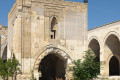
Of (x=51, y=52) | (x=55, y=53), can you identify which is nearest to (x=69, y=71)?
(x=55, y=53)

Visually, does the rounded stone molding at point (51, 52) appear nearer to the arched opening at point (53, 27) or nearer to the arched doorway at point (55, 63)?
the arched doorway at point (55, 63)

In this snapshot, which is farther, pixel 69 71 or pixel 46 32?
pixel 69 71

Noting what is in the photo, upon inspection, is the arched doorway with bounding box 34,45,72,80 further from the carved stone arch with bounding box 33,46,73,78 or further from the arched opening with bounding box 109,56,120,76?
the arched opening with bounding box 109,56,120,76

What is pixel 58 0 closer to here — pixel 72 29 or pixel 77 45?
pixel 72 29

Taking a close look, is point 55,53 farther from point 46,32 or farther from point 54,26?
point 54,26

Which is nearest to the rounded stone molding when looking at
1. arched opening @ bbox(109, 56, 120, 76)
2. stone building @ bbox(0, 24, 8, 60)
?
stone building @ bbox(0, 24, 8, 60)

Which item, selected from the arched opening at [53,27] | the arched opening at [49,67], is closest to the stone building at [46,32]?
the arched opening at [53,27]

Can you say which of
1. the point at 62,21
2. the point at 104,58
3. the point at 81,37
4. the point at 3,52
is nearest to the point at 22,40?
the point at 62,21

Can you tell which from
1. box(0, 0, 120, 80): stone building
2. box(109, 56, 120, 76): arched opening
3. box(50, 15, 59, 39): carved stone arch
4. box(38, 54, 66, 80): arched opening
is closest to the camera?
box(0, 0, 120, 80): stone building

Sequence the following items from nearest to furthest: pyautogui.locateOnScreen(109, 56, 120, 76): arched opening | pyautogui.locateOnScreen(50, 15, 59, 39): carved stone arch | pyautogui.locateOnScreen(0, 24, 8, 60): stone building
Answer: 1. pyautogui.locateOnScreen(50, 15, 59, 39): carved stone arch
2. pyautogui.locateOnScreen(0, 24, 8, 60): stone building
3. pyautogui.locateOnScreen(109, 56, 120, 76): arched opening

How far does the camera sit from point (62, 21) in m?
12.4

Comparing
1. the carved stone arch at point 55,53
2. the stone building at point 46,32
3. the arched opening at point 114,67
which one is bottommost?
the arched opening at point 114,67

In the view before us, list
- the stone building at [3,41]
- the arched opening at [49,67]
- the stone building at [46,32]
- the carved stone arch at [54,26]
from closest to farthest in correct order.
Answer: the stone building at [46,32] < the carved stone arch at [54,26] < the arched opening at [49,67] < the stone building at [3,41]

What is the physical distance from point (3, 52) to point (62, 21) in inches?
456
